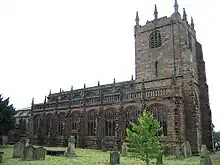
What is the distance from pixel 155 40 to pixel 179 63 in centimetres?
550

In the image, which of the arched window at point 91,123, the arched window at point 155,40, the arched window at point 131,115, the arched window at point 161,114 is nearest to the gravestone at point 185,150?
the arched window at point 161,114

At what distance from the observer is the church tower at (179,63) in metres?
24.7

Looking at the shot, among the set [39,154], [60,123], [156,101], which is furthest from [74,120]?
[39,154]

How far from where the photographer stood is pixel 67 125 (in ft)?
105

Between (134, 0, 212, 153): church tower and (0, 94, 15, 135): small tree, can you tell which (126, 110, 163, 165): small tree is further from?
(0, 94, 15, 135): small tree

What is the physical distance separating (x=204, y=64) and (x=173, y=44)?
594cm

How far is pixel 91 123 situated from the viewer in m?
29.5

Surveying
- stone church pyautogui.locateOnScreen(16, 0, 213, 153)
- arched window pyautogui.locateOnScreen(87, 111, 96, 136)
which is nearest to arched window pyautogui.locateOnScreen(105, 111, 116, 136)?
stone church pyautogui.locateOnScreen(16, 0, 213, 153)

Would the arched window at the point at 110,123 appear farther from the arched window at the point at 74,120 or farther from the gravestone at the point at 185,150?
the gravestone at the point at 185,150

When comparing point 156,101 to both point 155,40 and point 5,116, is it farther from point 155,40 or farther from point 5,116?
point 5,116

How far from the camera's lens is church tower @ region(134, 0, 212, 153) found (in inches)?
972

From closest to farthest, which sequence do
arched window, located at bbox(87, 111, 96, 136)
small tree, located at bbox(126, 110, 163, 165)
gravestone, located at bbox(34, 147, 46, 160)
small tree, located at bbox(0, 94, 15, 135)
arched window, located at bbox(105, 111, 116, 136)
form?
1. small tree, located at bbox(126, 110, 163, 165)
2. gravestone, located at bbox(34, 147, 46, 160)
3. small tree, located at bbox(0, 94, 15, 135)
4. arched window, located at bbox(105, 111, 116, 136)
5. arched window, located at bbox(87, 111, 96, 136)


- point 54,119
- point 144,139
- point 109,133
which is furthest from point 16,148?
point 54,119

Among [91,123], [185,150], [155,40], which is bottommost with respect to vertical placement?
[185,150]
